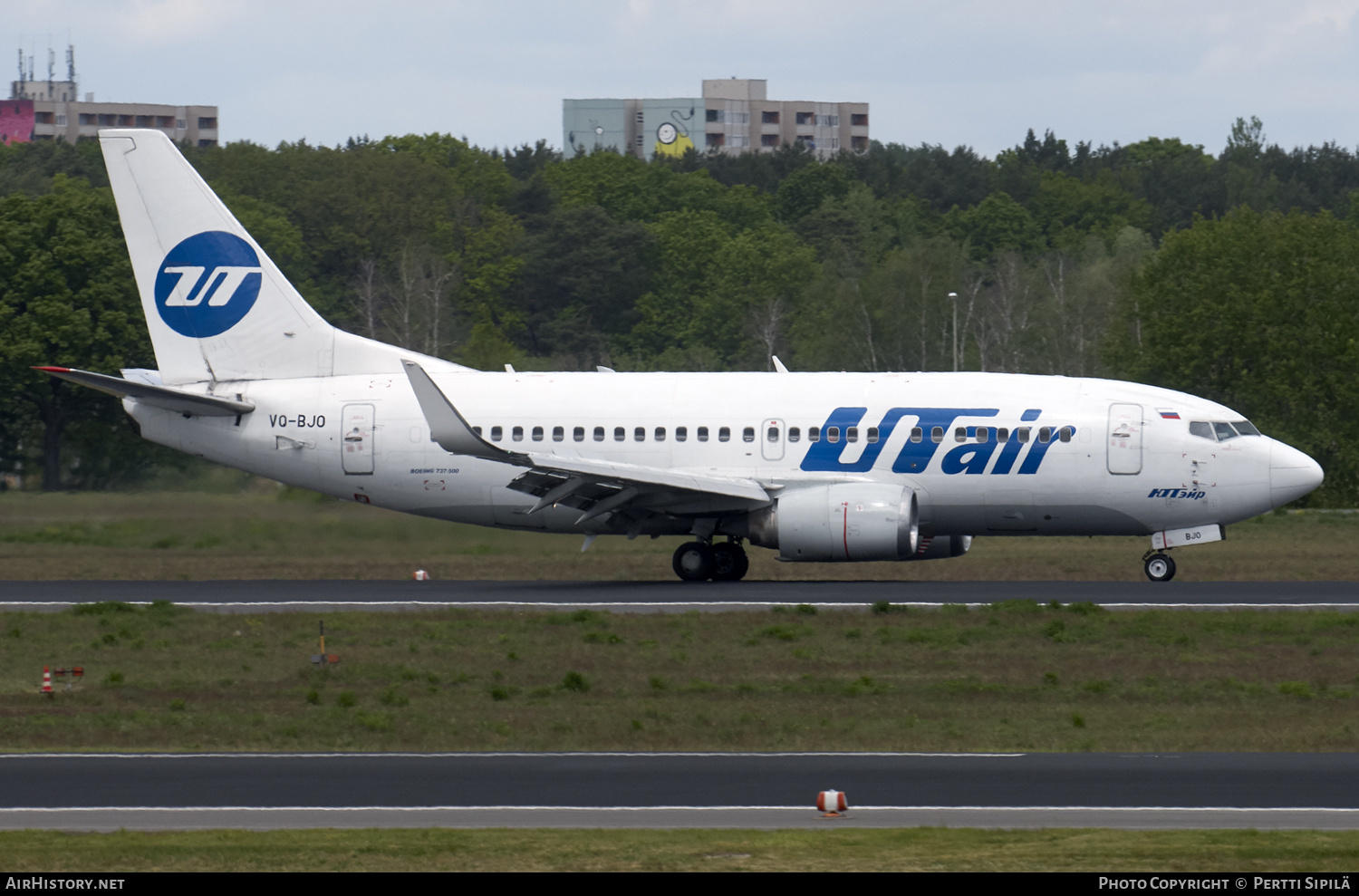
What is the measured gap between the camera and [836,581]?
117ft

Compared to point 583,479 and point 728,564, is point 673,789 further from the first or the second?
point 728,564

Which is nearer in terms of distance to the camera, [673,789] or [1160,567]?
[673,789]

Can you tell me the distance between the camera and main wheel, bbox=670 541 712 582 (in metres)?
35.0

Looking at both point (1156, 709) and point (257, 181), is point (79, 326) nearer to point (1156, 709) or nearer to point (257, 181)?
point (1156, 709)

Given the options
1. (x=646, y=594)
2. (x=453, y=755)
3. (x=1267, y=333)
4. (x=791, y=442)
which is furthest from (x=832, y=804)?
(x=1267, y=333)

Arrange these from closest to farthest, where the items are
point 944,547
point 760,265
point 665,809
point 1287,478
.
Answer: point 665,809 < point 1287,478 < point 944,547 < point 760,265

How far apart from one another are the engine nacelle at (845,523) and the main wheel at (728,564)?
185 centimetres

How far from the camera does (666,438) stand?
34969mm

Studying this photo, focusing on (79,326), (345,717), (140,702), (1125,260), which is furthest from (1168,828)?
(1125,260)

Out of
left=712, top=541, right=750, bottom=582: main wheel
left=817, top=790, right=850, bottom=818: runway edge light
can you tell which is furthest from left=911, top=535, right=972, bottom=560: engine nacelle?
left=817, top=790, right=850, bottom=818: runway edge light

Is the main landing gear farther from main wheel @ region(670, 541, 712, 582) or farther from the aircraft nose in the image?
the aircraft nose

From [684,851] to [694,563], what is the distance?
22384mm

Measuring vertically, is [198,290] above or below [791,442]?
above

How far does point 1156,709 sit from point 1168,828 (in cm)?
714
